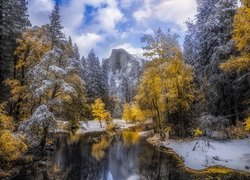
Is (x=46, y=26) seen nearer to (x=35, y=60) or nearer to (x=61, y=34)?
(x=61, y=34)

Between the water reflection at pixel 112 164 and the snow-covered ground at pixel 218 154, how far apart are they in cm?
155

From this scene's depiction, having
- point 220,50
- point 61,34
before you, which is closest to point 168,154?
point 220,50

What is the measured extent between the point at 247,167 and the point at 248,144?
4.76 m

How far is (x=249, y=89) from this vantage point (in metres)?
21.2

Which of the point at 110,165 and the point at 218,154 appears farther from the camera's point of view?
the point at 110,165

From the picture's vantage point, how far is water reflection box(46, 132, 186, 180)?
16734mm

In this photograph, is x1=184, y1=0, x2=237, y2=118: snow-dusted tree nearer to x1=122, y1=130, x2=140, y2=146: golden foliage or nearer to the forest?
the forest

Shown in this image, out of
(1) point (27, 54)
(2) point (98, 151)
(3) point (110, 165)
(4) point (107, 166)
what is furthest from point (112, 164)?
(1) point (27, 54)

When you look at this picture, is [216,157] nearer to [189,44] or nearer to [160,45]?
[160,45]

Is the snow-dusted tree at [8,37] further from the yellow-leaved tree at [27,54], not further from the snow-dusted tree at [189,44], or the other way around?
the snow-dusted tree at [189,44]

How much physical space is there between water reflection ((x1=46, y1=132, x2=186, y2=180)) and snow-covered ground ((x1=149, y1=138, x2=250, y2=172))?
1.55m

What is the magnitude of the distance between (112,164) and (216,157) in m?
8.65

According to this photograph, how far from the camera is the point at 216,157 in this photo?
16562mm

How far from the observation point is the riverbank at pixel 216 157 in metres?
14.6
